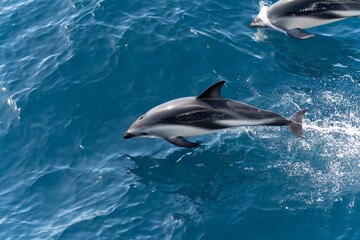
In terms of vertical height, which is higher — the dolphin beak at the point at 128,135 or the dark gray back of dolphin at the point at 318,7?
the dark gray back of dolphin at the point at 318,7

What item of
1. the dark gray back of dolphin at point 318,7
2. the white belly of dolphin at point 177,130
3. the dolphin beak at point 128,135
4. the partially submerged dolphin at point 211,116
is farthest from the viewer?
the dark gray back of dolphin at point 318,7

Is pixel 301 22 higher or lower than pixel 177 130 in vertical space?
higher

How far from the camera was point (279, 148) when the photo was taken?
17.4 meters

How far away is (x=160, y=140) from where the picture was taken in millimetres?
18703

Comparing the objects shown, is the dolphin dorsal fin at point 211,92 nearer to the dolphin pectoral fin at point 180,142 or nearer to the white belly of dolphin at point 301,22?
the dolphin pectoral fin at point 180,142

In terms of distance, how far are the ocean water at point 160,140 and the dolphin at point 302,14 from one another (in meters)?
0.71

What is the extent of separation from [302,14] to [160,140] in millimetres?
7638

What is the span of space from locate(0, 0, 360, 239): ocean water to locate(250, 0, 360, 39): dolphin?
71 centimetres

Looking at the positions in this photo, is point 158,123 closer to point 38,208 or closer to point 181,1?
point 38,208

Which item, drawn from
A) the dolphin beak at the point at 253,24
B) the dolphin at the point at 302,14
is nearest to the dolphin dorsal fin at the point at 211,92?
the dolphin at the point at 302,14

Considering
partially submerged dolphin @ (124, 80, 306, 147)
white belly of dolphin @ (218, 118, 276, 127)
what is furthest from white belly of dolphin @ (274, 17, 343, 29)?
white belly of dolphin @ (218, 118, 276, 127)

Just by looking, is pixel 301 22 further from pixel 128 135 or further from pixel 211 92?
pixel 128 135

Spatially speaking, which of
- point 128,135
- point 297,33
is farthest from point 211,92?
point 297,33

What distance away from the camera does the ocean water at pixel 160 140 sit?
51.9 feet
